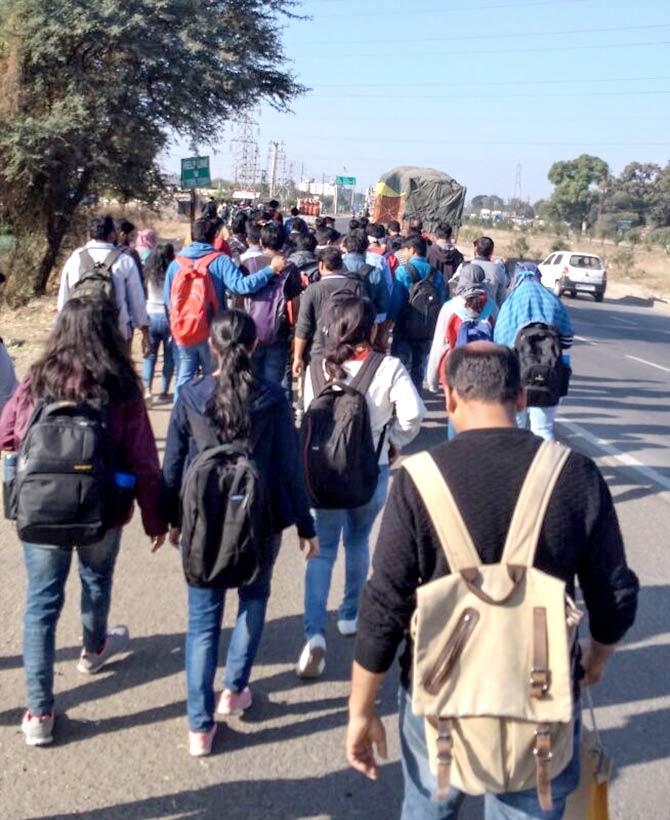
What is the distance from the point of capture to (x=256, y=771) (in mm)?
3994

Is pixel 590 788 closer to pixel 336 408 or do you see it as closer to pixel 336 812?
pixel 336 812

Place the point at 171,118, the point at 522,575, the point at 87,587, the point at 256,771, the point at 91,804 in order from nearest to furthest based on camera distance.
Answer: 1. the point at 522,575
2. the point at 91,804
3. the point at 256,771
4. the point at 87,587
5. the point at 171,118

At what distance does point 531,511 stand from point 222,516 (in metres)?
1.69

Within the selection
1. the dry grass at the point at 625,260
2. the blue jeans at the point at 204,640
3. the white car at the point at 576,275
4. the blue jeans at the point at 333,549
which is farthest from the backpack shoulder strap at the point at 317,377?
the dry grass at the point at 625,260

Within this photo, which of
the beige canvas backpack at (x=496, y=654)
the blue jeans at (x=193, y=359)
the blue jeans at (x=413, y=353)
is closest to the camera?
the beige canvas backpack at (x=496, y=654)

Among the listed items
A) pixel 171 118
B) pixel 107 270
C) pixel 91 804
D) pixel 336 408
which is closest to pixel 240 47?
pixel 171 118

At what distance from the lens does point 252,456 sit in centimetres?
400

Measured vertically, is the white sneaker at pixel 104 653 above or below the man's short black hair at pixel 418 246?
below

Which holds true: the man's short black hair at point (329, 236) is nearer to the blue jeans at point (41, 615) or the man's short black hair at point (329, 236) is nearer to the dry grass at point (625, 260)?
the blue jeans at point (41, 615)

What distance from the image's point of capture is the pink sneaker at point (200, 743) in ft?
13.4

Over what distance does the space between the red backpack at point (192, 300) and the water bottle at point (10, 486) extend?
412cm

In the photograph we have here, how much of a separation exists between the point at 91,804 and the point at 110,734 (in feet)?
1.66

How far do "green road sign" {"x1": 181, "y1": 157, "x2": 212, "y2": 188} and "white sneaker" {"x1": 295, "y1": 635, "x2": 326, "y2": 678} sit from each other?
13.8 meters

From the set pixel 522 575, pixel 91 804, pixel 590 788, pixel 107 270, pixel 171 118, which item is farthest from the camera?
pixel 171 118
